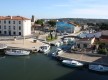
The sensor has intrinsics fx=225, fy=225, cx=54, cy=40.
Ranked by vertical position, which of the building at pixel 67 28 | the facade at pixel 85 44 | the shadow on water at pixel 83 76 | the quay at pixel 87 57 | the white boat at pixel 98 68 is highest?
the building at pixel 67 28

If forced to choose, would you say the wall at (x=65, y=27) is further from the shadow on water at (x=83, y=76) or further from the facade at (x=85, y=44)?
the shadow on water at (x=83, y=76)

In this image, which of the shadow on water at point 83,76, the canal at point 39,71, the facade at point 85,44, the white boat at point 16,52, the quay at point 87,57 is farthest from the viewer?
the facade at point 85,44

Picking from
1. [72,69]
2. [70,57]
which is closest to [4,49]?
[70,57]

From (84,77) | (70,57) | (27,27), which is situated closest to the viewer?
(84,77)

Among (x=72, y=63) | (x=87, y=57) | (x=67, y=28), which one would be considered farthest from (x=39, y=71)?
(x=67, y=28)

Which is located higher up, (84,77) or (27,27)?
(27,27)

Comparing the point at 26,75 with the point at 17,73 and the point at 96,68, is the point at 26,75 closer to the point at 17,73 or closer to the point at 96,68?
the point at 17,73

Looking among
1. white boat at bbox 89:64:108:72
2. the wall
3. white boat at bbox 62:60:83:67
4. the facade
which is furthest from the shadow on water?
the wall

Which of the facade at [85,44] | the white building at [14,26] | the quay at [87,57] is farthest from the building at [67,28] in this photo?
the quay at [87,57]
